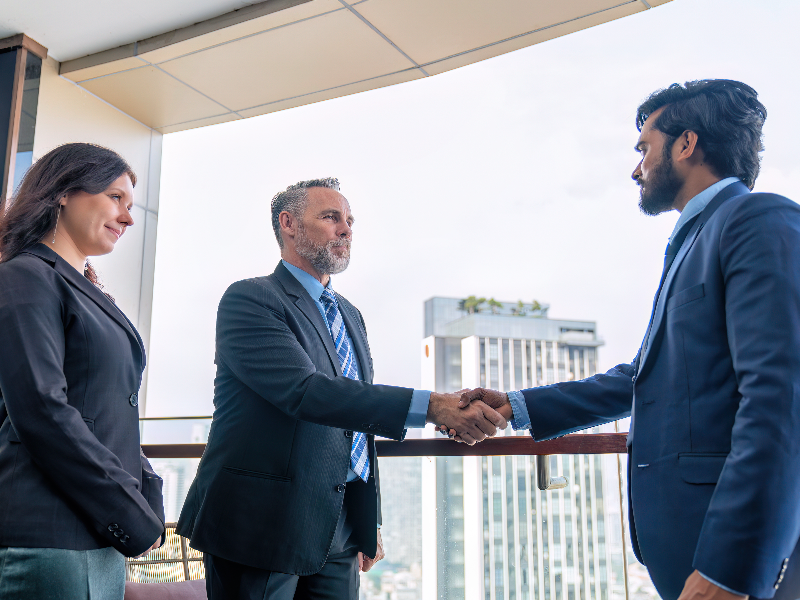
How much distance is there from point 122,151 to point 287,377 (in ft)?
10.8

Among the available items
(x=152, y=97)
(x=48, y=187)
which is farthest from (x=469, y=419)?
(x=152, y=97)

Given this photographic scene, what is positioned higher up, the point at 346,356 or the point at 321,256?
the point at 321,256

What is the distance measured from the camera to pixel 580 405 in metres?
1.69

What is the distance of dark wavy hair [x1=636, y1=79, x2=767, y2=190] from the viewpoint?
1300mm

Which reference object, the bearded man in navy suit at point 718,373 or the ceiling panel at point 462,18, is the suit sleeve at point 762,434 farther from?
the ceiling panel at point 462,18

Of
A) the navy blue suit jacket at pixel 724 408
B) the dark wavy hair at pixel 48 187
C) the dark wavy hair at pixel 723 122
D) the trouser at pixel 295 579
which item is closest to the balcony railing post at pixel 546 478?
the trouser at pixel 295 579

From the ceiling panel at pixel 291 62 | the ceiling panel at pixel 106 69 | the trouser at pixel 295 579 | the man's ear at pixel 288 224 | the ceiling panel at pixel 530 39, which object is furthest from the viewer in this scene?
the ceiling panel at pixel 106 69

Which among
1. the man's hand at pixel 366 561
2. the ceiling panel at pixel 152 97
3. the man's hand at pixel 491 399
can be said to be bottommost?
the man's hand at pixel 366 561

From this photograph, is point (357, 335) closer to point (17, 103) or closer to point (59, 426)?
point (59, 426)

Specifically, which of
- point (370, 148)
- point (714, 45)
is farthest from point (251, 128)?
point (714, 45)

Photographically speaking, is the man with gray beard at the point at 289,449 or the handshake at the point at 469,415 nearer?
the man with gray beard at the point at 289,449

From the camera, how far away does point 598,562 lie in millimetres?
2021

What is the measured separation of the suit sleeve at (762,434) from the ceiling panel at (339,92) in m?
3.21

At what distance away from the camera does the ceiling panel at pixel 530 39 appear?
3.22 m
